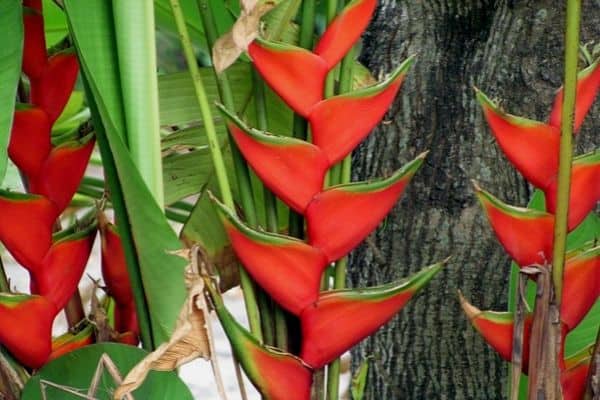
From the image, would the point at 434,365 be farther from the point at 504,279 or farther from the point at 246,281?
the point at 246,281

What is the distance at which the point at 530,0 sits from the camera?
0.72 meters

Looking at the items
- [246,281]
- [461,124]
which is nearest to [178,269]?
[246,281]

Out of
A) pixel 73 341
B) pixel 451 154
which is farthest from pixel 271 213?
pixel 451 154

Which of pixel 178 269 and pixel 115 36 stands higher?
pixel 115 36

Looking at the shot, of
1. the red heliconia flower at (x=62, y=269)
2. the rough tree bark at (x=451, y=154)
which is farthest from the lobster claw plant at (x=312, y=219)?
the rough tree bark at (x=451, y=154)

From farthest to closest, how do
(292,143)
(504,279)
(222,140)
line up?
(504,279) < (222,140) < (292,143)

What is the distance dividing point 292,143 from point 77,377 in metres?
0.16

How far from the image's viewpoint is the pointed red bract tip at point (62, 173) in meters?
0.49

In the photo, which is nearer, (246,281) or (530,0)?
(246,281)

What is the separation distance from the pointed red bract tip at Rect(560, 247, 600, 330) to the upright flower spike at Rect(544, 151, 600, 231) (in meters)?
0.02

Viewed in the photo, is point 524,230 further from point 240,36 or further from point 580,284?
point 240,36

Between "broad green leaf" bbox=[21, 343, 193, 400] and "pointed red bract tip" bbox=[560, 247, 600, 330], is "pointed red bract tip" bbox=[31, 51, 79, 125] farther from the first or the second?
"pointed red bract tip" bbox=[560, 247, 600, 330]

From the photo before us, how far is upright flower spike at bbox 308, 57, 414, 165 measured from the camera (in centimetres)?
43

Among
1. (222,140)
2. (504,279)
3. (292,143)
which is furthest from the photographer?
(504,279)
